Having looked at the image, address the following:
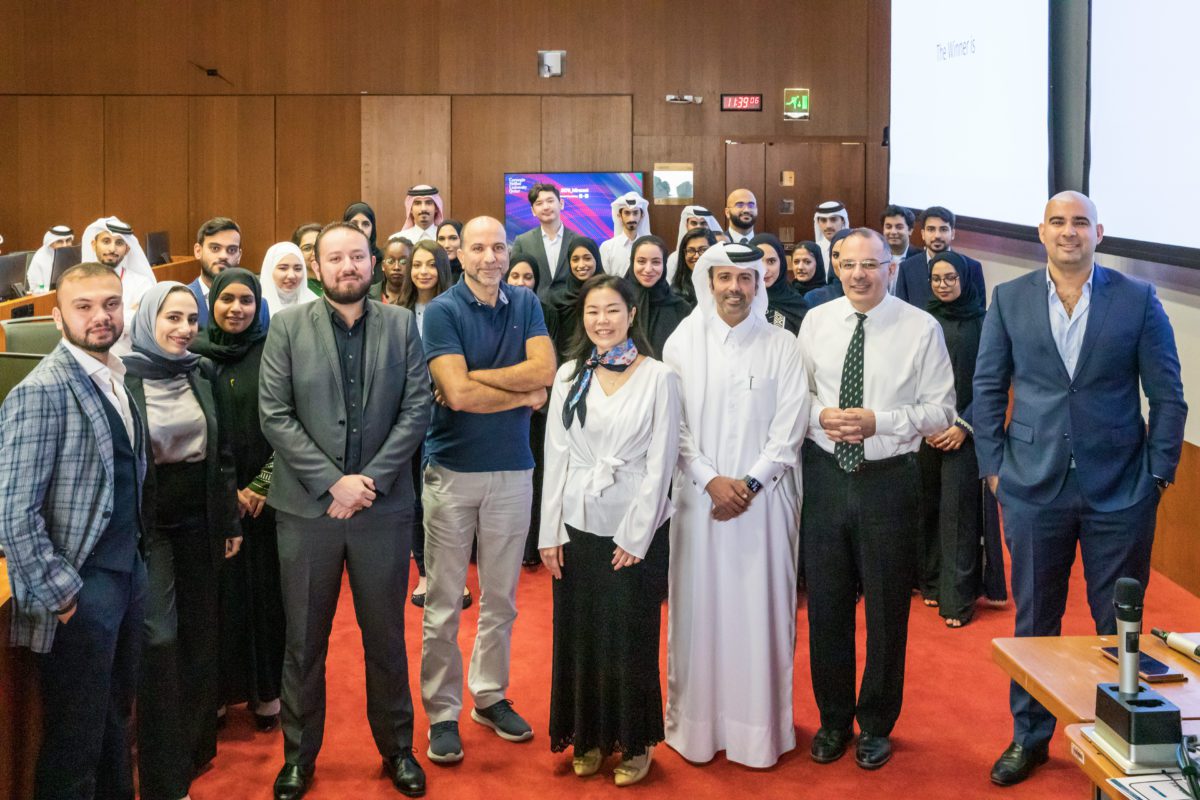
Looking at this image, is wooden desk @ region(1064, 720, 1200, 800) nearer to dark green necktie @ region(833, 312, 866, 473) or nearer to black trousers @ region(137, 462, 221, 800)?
dark green necktie @ region(833, 312, 866, 473)

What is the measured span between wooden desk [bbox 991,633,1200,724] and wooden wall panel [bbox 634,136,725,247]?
903 centimetres

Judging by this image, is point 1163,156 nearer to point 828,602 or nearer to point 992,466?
point 992,466

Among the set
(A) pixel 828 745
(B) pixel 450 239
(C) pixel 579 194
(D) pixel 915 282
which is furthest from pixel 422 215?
(A) pixel 828 745

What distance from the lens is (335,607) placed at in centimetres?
355

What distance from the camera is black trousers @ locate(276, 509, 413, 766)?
3.47 metres

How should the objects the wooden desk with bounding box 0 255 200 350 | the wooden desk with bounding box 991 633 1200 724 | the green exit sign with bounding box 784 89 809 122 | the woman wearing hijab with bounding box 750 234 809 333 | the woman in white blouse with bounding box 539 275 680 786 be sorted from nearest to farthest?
the wooden desk with bounding box 991 633 1200 724
the woman in white blouse with bounding box 539 275 680 786
the woman wearing hijab with bounding box 750 234 809 333
the wooden desk with bounding box 0 255 200 350
the green exit sign with bounding box 784 89 809 122

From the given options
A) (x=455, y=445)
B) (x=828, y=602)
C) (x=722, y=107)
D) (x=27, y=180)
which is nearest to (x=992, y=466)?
(x=828, y=602)

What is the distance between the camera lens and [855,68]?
11.3m

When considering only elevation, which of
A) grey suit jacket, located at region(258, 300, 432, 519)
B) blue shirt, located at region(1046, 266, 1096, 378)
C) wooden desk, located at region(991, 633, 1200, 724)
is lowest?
wooden desk, located at region(991, 633, 1200, 724)

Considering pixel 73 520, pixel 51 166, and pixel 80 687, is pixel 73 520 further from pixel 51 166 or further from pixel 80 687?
pixel 51 166

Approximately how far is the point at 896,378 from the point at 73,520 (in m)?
2.36

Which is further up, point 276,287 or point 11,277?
point 11,277

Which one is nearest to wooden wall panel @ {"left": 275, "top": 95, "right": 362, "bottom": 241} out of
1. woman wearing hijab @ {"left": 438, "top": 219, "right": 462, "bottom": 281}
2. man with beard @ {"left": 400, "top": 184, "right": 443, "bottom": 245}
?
man with beard @ {"left": 400, "top": 184, "right": 443, "bottom": 245}

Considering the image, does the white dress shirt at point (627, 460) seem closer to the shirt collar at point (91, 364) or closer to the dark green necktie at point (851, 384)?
the dark green necktie at point (851, 384)
